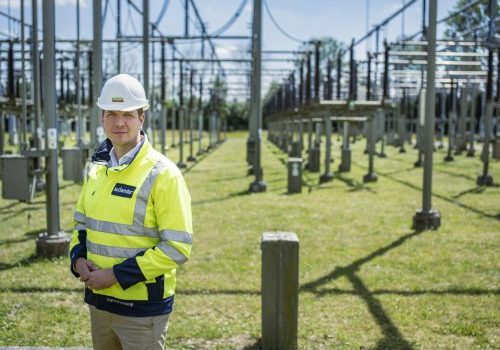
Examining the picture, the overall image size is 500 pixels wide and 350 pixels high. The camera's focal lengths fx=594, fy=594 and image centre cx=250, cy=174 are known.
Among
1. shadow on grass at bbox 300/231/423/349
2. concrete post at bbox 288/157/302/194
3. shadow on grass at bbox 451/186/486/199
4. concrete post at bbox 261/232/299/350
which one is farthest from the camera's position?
concrete post at bbox 288/157/302/194

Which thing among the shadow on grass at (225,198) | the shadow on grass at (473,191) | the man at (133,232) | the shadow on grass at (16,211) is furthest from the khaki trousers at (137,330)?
the shadow on grass at (473,191)

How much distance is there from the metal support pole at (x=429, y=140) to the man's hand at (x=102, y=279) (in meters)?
5.81

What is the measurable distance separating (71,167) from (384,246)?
3.81m

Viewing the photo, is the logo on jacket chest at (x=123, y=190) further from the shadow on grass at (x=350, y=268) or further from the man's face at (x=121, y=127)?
the shadow on grass at (x=350, y=268)

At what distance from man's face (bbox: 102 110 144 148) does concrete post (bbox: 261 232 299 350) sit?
4.92 ft

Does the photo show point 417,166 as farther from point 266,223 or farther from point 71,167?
point 71,167

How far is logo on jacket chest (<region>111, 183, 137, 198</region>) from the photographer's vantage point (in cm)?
236

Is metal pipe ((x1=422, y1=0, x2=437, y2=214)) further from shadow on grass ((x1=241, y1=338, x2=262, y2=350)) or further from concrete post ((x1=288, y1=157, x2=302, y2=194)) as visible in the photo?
shadow on grass ((x1=241, y1=338, x2=262, y2=350))

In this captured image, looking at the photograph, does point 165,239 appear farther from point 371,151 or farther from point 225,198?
point 371,151

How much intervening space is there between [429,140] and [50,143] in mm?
4538

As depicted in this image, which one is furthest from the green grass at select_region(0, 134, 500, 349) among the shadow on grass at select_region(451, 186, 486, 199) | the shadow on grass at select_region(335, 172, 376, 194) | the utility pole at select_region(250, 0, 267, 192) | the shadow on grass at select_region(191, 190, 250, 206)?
the shadow on grass at select_region(335, 172, 376, 194)

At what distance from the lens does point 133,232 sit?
2371mm

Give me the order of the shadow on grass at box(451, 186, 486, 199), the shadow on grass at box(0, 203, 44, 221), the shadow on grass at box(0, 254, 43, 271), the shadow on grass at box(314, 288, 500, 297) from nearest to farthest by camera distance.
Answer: the shadow on grass at box(314, 288, 500, 297) → the shadow on grass at box(0, 254, 43, 271) → the shadow on grass at box(0, 203, 44, 221) → the shadow on grass at box(451, 186, 486, 199)

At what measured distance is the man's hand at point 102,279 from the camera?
2.29 m
